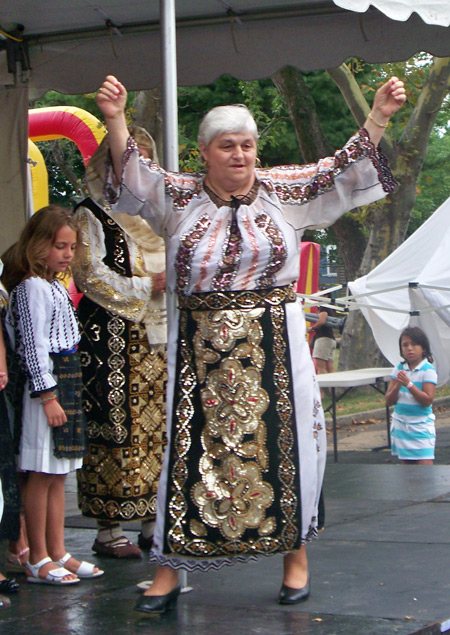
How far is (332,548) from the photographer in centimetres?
468

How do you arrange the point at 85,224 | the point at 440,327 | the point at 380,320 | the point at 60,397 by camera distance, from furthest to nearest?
the point at 380,320, the point at 440,327, the point at 85,224, the point at 60,397

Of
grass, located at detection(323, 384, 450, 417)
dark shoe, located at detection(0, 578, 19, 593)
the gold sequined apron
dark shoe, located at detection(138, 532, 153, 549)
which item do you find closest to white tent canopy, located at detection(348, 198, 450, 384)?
grass, located at detection(323, 384, 450, 417)

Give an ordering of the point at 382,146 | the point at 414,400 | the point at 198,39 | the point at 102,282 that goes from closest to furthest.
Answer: the point at 102,282, the point at 198,39, the point at 414,400, the point at 382,146

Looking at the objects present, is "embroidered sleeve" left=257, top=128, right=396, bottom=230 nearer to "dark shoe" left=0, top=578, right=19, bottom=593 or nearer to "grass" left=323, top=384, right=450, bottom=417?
"dark shoe" left=0, top=578, right=19, bottom=593

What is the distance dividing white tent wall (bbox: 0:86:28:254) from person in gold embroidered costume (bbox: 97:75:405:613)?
2666mm

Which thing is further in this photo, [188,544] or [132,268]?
[132,268]

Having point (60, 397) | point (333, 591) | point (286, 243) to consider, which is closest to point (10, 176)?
point (60, 397)

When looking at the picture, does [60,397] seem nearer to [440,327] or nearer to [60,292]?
[60,292]

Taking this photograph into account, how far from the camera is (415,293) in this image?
11039mm

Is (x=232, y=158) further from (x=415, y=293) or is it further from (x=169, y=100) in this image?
(x=415, y=293)

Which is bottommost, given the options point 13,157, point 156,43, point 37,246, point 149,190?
point 37,246

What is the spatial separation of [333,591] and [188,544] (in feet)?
2.04

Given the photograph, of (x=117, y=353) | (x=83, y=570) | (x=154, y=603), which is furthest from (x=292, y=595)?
(x=117, y=353)

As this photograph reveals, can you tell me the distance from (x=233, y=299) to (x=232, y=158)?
1.65 ft
